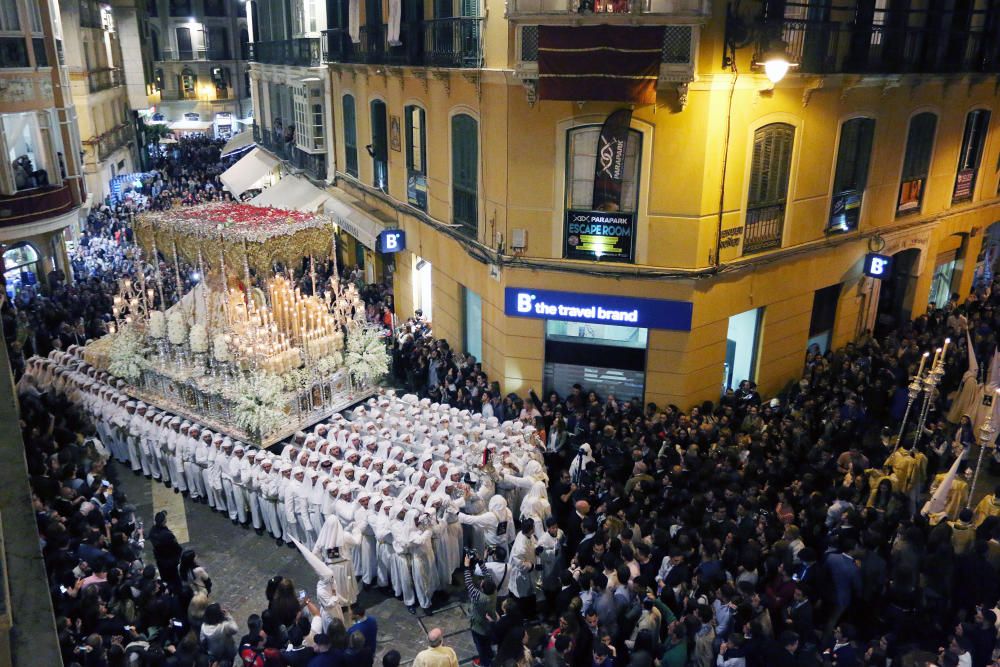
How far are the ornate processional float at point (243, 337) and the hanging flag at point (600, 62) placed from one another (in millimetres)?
5295

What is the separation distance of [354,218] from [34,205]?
9917 mm

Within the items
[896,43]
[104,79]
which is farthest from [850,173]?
[104,79]

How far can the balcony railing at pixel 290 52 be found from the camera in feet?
81.6

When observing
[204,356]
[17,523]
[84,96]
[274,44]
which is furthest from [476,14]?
[84,96]

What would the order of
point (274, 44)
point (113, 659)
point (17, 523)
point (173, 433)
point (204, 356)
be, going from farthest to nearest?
1. point (274, 44)
2. point (204, 356)
3. point (173, 433)
4. point (17, 523)
5. point (113, 659)

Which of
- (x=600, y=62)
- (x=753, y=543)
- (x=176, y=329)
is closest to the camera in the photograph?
(x=753, y=543)

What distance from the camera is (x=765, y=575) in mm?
9477

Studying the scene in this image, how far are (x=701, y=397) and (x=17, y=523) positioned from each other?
11.7 meters

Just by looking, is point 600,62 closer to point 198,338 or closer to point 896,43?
point 896,43

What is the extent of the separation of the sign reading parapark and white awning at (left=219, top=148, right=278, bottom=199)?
1920cm

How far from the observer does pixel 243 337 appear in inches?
578

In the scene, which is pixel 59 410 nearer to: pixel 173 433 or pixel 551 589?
pixel 173 433

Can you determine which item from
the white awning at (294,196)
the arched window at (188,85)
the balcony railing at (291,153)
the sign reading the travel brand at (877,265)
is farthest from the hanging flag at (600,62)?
the arched window at (188,85)

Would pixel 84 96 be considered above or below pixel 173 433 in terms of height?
above
